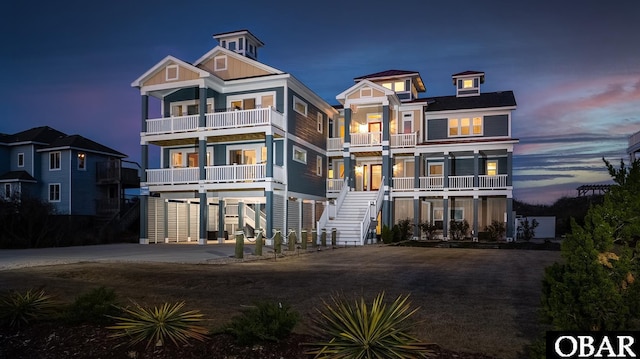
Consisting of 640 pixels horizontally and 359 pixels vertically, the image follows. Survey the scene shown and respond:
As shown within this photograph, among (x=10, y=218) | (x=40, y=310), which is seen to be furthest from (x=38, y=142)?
(x=40, y=310)

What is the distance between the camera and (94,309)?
7.04 meters

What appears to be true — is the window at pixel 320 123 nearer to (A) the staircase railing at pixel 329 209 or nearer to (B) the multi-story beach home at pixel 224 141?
(B) the multi-story beach home at pixel 224 141

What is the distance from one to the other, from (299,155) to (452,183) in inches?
406

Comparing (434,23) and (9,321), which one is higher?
(434,23)

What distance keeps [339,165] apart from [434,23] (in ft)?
57.3

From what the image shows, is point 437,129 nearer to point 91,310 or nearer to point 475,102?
point 475,102

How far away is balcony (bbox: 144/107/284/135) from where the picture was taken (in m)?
25.8

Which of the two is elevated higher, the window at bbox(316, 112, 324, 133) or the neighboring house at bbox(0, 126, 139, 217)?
the window at bbox(316, 112, 324, 133)

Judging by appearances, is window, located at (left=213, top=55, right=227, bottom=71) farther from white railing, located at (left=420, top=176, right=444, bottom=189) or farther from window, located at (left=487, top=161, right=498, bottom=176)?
window, located at (left=487, top=161, right=498, bottom=176)

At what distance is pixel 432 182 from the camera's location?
32000 millimetres

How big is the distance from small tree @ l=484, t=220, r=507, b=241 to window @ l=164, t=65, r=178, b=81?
2149cm

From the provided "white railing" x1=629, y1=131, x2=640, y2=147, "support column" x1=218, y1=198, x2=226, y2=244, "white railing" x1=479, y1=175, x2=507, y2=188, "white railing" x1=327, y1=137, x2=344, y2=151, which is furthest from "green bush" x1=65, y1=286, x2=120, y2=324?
"white railing" x1=629, y1=131, x2=640, y2=147

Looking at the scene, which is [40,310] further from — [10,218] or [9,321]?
[10,218]

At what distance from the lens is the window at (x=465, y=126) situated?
3322 centimetres
